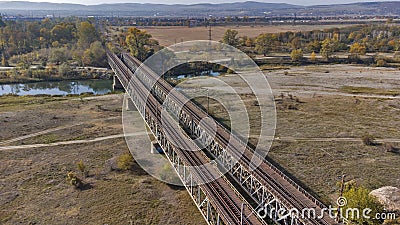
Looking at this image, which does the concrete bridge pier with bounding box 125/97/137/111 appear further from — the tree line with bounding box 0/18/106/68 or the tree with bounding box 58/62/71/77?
the tree line with bounding box 0/18/106/68

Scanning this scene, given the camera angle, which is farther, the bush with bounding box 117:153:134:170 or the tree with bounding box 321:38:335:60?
the tree with bounding box 321:38:335:60

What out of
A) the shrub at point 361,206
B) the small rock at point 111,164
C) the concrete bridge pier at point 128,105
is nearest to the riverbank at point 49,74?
the concrete bridge pier at point 128,105

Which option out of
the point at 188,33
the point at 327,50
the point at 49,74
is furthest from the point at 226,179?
the point at 188,33

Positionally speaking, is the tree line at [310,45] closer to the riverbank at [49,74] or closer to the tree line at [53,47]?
the tree line at [53,47]

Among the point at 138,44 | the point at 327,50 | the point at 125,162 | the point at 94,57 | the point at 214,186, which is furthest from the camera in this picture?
the point at 327,50

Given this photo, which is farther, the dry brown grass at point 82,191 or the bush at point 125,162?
the bush at point 125,162

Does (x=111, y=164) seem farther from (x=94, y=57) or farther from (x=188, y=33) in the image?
(x=188, y=33)

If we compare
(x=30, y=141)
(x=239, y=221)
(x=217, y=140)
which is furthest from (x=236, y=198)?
(x=30, y=141)

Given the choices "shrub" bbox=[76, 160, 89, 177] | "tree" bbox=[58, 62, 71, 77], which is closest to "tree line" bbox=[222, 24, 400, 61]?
"tree" bbox=[58, 62, 71, 77]

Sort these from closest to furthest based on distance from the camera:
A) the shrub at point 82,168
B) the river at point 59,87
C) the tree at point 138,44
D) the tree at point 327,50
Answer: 1. the shrub at point 82,168
2. the river at point 59,87
3. the tree at point 138,44
4. the tree at point 327,50
